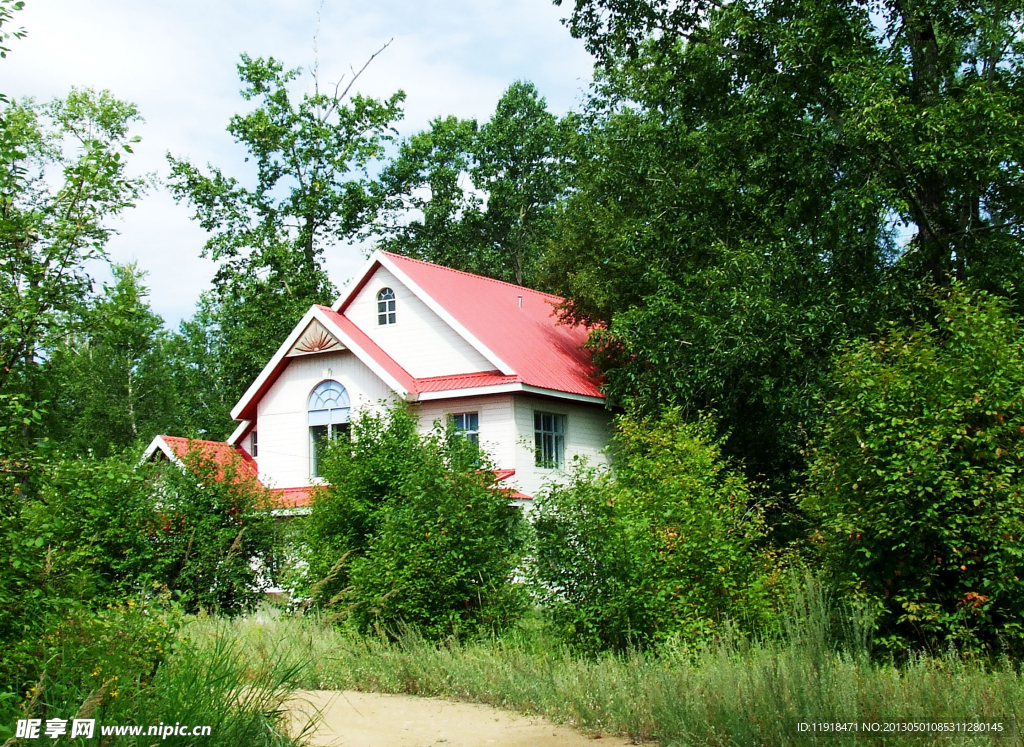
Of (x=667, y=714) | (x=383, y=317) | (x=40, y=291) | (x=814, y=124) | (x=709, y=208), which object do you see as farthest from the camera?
(x=383, y=317)

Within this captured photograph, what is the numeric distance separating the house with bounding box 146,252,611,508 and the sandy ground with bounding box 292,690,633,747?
521 inches

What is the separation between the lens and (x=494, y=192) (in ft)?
150

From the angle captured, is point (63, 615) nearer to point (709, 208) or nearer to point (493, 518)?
point (493, 518)

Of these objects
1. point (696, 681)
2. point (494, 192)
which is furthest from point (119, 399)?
point (696, 681)

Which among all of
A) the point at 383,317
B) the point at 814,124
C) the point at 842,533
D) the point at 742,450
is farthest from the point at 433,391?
the point at 842,533

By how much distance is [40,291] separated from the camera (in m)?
5.75

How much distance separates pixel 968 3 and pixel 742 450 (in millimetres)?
10666

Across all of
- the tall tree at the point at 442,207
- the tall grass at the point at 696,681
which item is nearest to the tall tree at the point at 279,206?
the tall tree at the point at 442,207

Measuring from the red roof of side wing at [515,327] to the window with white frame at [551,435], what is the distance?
37.0 inches

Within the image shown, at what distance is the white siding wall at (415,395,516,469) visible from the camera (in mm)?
23141

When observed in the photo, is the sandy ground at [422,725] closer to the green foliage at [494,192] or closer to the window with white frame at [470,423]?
the window with white frame at [470,423]

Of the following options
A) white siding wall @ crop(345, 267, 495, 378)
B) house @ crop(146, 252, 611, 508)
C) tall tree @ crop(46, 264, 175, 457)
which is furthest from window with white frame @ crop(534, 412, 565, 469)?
tall tree @ crop(46, 264, 175, 457)

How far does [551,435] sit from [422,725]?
16411mm

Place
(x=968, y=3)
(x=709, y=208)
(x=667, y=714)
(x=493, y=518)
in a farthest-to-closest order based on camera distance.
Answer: (x=709, y=208) → (x=968, y=3) → (x=493, y=518) → (x=667, y=714)
